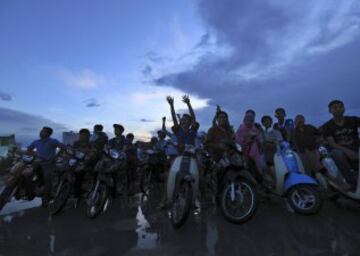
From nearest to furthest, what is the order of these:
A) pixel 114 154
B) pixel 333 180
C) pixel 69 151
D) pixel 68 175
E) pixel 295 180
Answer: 1. pixel 295 180
2. pixel 333 180
3. pixel 68 175
4. pixel 114 154
5. pixel 69 151

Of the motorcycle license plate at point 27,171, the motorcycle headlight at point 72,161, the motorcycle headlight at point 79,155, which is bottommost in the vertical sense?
the motorcycle license plate at point 27,171

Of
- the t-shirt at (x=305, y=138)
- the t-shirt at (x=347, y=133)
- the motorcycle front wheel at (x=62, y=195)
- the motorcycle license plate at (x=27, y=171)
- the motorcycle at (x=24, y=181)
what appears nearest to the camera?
the t-shirt at (x=347, y=133)

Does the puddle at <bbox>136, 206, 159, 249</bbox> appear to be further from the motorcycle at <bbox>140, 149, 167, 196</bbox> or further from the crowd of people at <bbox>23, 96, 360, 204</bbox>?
the motorcycle at <bbox>140, 149, 167, 196</bbox>

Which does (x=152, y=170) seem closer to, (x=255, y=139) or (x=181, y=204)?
(x=255, y=139)

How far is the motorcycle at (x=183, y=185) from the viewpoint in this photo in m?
4.93

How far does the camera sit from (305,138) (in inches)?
306

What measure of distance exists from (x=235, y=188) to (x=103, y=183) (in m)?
2.58

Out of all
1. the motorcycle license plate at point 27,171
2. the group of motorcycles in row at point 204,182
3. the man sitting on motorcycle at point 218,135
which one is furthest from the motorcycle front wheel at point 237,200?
the motorcycle license plate at point 27,171

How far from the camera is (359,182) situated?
5.14 metres

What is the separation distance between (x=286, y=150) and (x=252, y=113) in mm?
1463

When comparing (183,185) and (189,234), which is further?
(183,185)

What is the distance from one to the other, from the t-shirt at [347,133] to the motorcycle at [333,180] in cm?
35

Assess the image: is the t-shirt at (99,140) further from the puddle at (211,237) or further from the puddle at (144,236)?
the puddle at (211,237)

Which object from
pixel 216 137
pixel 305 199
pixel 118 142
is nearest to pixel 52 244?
pixel 216 137
